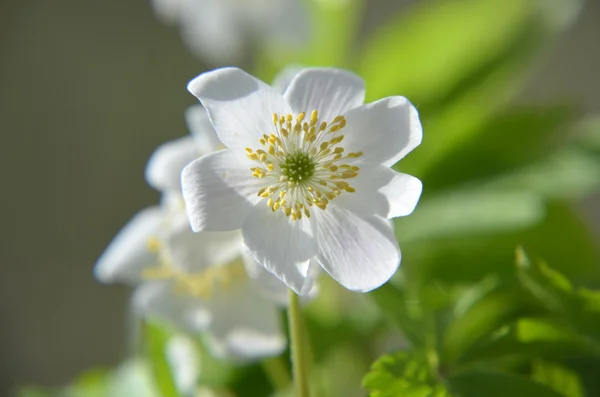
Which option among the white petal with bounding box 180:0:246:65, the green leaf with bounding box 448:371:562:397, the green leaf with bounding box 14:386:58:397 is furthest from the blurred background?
the green leaf with bounding box 448:371:562:397

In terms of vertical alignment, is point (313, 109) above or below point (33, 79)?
below

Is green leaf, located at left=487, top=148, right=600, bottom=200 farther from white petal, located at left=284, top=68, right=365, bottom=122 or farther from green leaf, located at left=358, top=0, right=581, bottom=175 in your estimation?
white petal, located at left=284, top=68, right=365, bottom=122

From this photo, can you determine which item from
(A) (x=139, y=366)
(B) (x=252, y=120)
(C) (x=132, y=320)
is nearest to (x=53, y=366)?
(C) (x=132, y=320)

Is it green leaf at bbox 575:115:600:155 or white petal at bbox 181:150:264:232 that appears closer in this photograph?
white petal at bbox 181:150:264:232

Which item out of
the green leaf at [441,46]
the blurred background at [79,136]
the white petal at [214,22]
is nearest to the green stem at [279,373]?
the green leaf at [441,46]

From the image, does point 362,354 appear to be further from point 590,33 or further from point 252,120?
point 590,33

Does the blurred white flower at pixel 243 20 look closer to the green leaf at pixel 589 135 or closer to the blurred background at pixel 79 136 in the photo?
the green leaf at pixel 589 135
